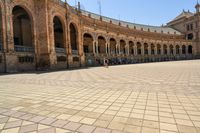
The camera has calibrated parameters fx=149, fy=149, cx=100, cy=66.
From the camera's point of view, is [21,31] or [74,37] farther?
[74,37]

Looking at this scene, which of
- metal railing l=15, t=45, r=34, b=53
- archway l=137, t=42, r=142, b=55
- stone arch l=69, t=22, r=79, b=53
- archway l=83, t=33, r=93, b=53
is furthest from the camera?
archway l=137, t=42, r=142, b=55

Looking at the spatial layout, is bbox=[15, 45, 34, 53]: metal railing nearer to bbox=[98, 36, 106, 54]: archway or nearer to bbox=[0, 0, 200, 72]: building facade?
bbox=[0, 0, 200, 72]: building facade

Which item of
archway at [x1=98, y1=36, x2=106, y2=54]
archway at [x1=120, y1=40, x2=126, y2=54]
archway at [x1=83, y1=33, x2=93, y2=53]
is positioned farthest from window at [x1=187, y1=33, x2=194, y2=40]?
archway at [x1=83, y1=33, x2=93, y2=53]

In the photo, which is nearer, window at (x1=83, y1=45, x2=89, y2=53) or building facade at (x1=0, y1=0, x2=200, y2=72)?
building facade at (x1=0, y1=0, x2=200, y2=72)

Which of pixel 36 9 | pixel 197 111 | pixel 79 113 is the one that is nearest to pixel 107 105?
pixel 79 113

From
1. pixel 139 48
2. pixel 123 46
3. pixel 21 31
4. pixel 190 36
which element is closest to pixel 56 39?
pixel 21 31

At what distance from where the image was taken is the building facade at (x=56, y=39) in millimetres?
18453

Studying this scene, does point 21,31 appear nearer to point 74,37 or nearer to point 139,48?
point 74,37

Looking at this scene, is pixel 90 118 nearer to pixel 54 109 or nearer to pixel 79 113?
pixel 79 113

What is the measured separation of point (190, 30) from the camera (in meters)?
70.6

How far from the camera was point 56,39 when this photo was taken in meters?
33.0

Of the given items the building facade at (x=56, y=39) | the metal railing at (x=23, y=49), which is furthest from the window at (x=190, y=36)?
the metal railing at (x=23, y=49)

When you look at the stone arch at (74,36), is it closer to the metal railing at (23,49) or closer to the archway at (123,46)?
the metal railing at (23,49)

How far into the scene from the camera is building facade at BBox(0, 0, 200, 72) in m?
18.5
